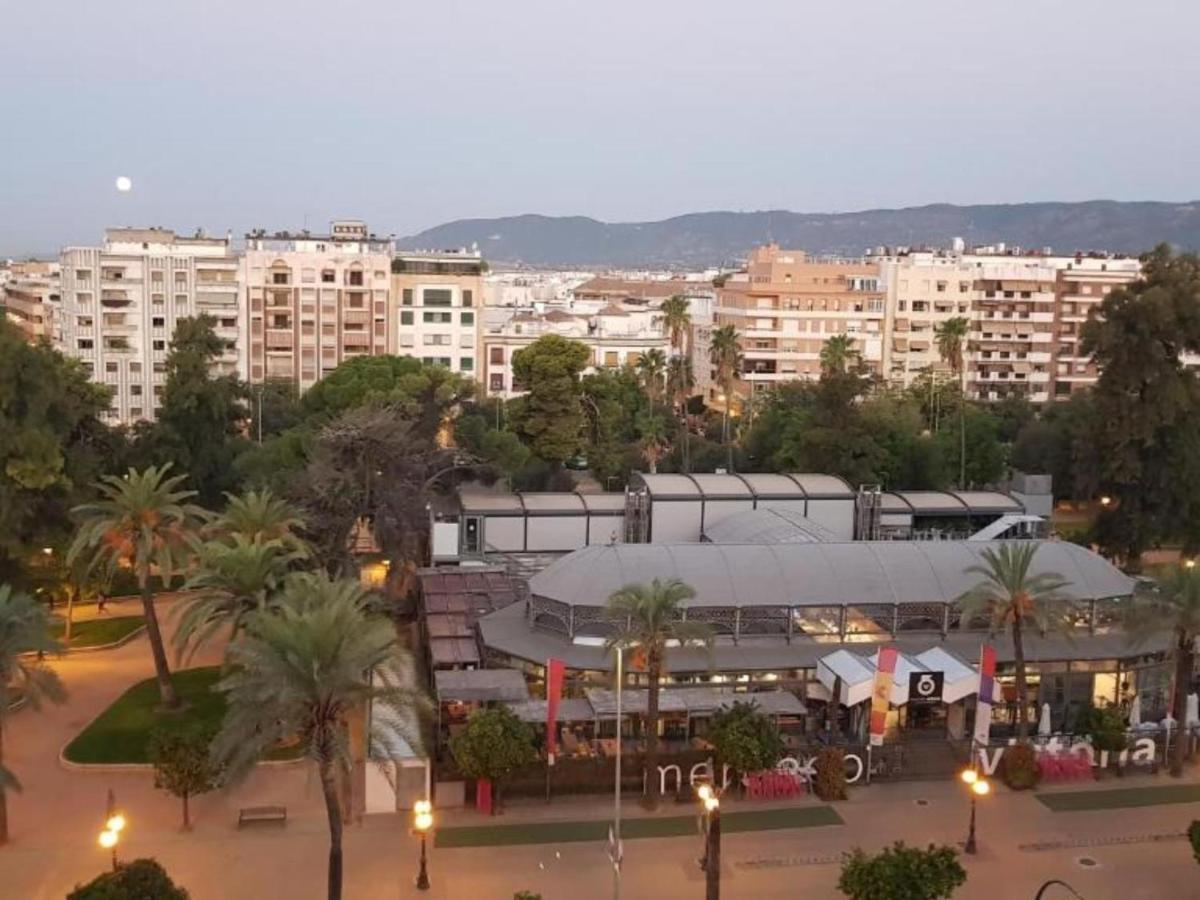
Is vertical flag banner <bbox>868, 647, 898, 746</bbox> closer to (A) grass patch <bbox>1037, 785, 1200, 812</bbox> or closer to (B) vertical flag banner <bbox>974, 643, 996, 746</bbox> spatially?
(B) vertical flag banner <bbox>974, 643, 996, 746</bbox>

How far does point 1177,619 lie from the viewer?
1204 inches

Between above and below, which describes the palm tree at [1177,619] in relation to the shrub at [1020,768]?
above

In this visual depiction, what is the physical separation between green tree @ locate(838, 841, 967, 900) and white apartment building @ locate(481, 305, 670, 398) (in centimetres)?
6821

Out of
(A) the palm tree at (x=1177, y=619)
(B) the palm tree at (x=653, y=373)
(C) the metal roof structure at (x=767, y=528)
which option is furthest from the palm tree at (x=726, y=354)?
(A) the palm tree at (x=1177, y=619)

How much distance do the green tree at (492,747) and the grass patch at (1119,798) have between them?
43.6 feet

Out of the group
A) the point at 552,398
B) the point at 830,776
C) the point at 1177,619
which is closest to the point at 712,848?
the point at 830,776

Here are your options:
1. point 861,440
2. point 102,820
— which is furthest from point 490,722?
point 861,440

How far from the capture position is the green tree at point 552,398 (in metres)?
64.8

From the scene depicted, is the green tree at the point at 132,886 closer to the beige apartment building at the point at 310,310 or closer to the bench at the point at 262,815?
the bench at the point at 262,815

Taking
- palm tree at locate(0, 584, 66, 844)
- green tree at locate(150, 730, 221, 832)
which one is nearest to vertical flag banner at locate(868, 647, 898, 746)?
green tree at locate(150, 730, 221, 832)

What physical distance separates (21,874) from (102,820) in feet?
9.15

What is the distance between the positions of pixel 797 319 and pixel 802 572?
69.8 meters

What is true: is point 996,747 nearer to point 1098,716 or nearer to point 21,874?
point 1098,716

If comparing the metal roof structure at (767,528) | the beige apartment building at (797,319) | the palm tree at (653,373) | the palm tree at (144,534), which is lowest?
the metal roof structure at (767,528)
